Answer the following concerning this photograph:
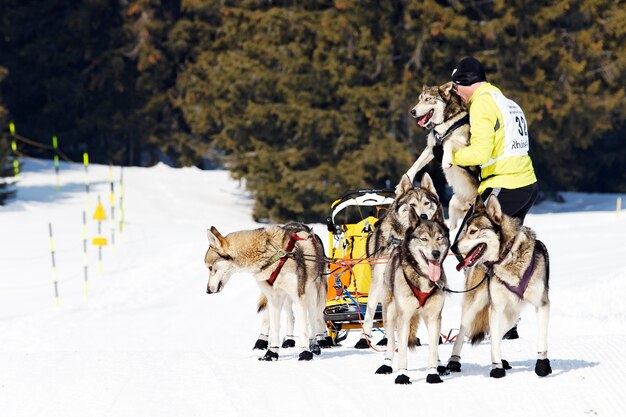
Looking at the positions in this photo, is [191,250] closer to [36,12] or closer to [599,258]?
[599,258]

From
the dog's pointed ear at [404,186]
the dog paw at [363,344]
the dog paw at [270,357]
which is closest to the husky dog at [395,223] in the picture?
the dog's pointed ear at [404,186]

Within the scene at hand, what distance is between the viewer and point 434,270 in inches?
306

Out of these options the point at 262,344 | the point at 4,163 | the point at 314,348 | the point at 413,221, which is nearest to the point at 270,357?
the point at 314,348

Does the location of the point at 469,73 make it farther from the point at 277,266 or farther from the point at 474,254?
the point at 277,266

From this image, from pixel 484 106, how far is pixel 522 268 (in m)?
1.31

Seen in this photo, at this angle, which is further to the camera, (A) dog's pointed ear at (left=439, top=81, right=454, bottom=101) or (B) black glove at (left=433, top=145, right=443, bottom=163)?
(B) black glove at (left=433, top=145, right=443, bottom=163)

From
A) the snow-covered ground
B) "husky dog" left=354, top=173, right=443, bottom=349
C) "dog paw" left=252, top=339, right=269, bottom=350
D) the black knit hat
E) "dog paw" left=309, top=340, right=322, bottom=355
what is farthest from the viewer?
"dog paw" left=252, top=339, right=269, bottom=350

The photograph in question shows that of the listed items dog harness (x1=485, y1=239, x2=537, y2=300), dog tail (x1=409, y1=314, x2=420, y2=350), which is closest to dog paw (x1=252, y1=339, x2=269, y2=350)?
dog tail (x1=409, y1=314, x2=420, y2=350)

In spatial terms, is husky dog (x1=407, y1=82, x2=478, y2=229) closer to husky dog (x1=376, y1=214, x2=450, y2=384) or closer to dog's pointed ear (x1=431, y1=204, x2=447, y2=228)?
dog's pointed ear (x1=431, y1=204, x2=447, y2=228)

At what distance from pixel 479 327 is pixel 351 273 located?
2.34 meters

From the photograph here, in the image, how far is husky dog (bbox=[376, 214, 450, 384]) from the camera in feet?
25.6

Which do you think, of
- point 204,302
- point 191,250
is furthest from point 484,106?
point 191,250

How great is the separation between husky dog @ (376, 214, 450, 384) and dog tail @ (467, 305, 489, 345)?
488 mm

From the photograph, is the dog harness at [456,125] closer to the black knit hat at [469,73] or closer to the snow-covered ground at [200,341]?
the black knit hat at [469,73]
